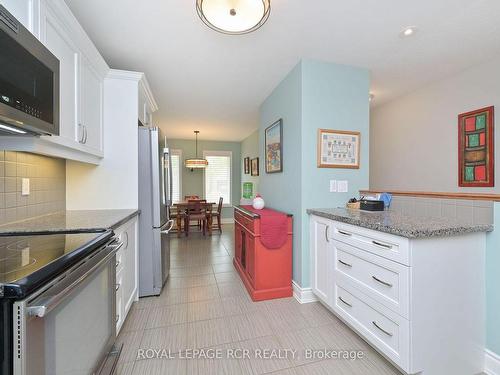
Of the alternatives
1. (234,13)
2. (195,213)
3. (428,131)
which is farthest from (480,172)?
(195,213)

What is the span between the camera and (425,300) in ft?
4.09

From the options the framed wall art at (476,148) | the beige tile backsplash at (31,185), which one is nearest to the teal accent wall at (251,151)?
the framed wall art at (476,148)

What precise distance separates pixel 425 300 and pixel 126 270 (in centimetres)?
212

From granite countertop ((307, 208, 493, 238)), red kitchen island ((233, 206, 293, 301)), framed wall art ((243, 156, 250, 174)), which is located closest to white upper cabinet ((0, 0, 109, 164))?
red kitchen island ((233, 206, 293, 301))

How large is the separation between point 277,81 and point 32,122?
8.00 ft

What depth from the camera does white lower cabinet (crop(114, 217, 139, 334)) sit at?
5.48 feet

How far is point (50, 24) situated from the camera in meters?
1.33

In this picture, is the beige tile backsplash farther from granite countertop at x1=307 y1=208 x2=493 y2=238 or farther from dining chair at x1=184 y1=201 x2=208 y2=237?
dining chair at x1=184 y1=201 x2=208 y2=237

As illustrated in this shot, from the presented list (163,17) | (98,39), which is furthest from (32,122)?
(98,39)

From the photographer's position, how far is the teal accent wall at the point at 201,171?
21.4 ft

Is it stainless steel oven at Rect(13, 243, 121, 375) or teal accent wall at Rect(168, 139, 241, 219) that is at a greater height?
teal accent wall at Rect(168, 139, 241, 219)

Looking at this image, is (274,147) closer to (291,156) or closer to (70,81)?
(291,156)

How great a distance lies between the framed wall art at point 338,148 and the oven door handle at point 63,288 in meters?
2.00

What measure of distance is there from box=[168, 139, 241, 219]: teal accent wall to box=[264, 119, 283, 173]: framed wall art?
3.71m
